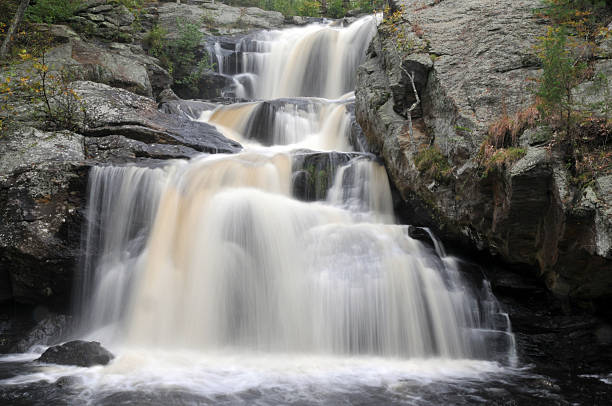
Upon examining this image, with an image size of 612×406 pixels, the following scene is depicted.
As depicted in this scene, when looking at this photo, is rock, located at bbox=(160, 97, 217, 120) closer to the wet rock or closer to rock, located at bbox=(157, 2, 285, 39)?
the wet rock

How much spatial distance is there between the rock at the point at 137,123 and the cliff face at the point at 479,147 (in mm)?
3961

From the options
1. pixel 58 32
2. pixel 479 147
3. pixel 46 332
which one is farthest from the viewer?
pixel 58 32

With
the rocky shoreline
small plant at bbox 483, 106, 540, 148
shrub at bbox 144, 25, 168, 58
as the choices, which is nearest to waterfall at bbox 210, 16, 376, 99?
shrub at bbox 144, 25, 168, 58

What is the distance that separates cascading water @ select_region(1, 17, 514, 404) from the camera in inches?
213

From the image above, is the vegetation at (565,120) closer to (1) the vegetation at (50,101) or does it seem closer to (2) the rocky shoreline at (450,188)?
(2) the rocky shoreline at (450,188)

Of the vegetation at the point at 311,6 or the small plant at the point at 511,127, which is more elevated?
the vegetation at the point at 311,6

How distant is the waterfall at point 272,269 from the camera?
6098 millimetres

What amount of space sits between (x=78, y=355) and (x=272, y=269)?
2.92m

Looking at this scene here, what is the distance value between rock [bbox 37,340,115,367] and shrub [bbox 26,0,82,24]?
10398 mm

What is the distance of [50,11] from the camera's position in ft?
40.3

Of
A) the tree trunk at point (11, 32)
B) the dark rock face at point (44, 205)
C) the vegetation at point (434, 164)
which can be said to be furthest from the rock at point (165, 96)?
the vegetation at point (434, 164)

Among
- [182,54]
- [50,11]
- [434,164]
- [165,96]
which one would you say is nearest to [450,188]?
[434,164]

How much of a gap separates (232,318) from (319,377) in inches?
71.6

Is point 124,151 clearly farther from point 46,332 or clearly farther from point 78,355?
point 78,355
